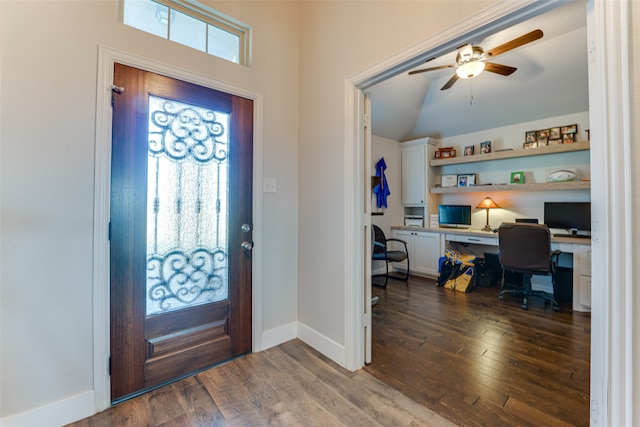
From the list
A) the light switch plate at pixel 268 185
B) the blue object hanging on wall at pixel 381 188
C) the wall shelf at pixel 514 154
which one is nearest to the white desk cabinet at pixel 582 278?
the wall shelf at pixel 514 154

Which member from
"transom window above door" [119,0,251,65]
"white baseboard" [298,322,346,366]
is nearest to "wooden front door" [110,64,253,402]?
"transom window above door" [119,0,251,65]

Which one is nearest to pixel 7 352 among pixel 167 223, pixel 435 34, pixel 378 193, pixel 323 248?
pixel 167 223

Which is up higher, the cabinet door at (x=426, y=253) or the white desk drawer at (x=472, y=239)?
the white desk drawer at (x=472, y=239)

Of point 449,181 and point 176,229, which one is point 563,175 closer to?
point 449,181

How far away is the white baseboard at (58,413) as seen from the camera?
1.30m

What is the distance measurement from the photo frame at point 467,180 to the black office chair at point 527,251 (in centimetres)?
144

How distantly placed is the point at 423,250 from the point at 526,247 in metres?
1.59

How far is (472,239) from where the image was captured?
12.9 ft

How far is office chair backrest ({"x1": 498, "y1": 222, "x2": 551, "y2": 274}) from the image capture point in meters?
2.95

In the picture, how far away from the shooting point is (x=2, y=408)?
4.18 ft

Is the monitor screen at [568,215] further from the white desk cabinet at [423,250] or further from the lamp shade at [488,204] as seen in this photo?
the white desk cabinet at [423,250]

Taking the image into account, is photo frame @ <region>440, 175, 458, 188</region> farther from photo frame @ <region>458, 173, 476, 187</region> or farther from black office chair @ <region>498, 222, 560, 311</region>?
black office chair @ <region>498, 222, 560, 311</region>

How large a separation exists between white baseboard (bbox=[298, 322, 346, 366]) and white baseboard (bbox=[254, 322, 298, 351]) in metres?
0.05

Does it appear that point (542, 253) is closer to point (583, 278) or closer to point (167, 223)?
point (583, 278)
